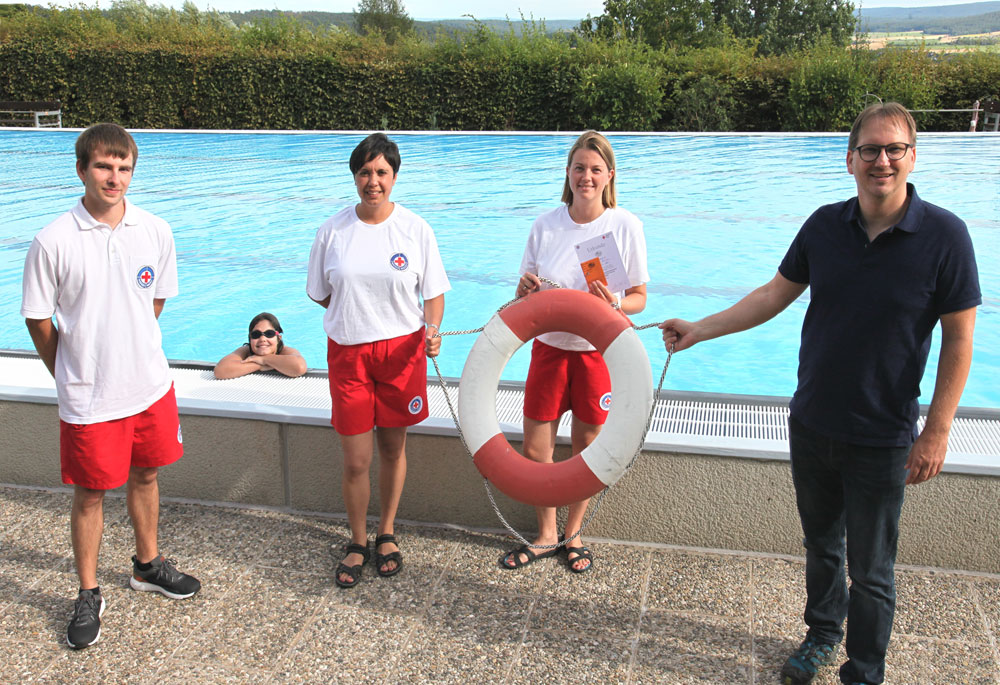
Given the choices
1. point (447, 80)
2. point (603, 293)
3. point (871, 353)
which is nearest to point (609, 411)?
point (603, 293)

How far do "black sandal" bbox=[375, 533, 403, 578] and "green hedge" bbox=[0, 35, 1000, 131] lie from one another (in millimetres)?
12254

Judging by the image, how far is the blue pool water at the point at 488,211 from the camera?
6.13 meters

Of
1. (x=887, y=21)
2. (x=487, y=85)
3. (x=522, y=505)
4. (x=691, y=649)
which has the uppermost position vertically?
(x=887, y=21)

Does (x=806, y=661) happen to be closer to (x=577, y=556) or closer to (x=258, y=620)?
(x=577, y=556)

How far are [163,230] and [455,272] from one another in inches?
197

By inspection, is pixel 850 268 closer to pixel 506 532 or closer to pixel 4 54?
pixel 506 532

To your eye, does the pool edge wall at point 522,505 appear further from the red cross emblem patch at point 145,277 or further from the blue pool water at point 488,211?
the blue pool water at point 488,211

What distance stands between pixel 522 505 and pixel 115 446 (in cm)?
136

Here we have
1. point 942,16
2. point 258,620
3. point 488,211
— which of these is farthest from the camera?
point 942,16

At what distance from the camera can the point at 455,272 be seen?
7527 mm

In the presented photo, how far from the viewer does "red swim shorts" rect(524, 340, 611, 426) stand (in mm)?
2750

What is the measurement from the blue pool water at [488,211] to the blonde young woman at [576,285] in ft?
8.96

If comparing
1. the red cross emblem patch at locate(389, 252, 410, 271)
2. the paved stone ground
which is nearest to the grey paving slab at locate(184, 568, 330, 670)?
the paved stone ground

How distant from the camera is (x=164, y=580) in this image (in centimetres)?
268
